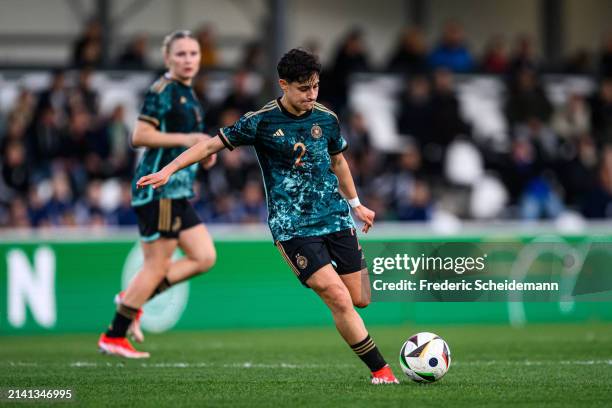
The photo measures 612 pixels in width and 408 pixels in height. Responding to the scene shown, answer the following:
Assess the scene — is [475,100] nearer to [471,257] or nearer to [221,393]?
[471,257]

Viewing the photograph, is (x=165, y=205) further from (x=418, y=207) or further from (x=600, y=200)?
(x=600, y=200)

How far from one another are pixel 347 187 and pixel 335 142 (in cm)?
38

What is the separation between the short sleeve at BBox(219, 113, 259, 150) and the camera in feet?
24.9

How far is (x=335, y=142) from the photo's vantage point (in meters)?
7.80

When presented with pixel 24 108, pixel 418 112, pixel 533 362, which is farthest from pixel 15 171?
pixel 533 362

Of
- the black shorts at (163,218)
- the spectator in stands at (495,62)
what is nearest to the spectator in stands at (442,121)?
the spectator in stands at (495,62)

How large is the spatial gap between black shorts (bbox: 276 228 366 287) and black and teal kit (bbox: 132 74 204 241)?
2.17m

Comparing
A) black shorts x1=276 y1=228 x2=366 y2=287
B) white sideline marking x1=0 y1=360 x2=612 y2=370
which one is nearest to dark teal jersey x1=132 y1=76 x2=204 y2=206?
white sideline marking x1=0 y1=360 x2=612 y2=370

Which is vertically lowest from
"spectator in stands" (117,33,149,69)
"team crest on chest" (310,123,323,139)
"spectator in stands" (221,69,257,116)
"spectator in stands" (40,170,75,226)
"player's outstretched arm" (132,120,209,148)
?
"spectator in stands" (40,170,75,226)

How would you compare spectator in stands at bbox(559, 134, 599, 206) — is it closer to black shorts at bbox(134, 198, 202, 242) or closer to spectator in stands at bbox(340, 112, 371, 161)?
spectator in stands at bbox(340, 112, 371, 161)

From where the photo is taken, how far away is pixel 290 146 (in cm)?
761

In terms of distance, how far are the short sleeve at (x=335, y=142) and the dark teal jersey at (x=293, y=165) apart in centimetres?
Result: 4

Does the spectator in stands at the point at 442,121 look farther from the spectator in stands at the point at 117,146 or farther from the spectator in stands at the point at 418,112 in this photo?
the spectator in stands at the point at 117,146

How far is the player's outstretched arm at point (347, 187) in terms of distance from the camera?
311 inches
